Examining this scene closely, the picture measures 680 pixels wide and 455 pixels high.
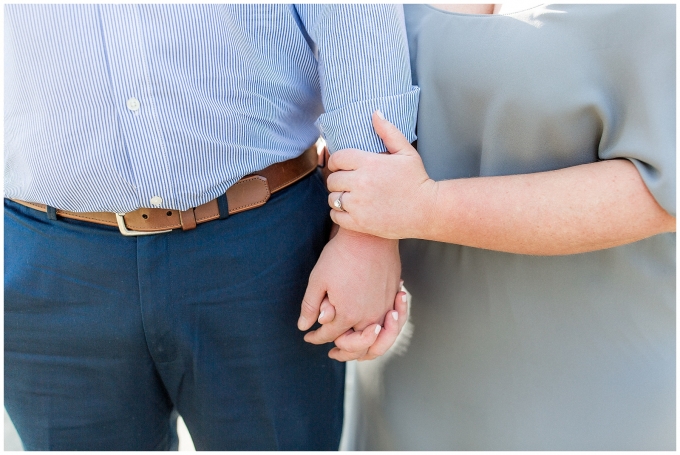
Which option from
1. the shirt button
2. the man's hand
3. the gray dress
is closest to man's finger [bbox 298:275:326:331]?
the man's hand

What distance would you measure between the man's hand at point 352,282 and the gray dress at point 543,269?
0.67ft

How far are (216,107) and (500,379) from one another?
893 millimetres

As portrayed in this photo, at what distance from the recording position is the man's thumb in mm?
1122

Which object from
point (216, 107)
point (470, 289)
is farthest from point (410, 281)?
point (216, 107)

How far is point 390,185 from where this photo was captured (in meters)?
1.09

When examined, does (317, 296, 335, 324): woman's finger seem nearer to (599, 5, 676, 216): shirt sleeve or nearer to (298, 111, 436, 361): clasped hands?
(298, 111, 436, 361): clasped hands

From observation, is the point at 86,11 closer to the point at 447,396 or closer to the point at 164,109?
the point at 164,109

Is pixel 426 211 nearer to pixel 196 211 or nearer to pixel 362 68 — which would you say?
pixel 362 68

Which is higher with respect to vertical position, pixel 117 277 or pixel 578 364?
pixel 117 277

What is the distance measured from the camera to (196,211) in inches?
48.0

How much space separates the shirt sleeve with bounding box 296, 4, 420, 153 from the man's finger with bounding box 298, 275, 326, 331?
31cm

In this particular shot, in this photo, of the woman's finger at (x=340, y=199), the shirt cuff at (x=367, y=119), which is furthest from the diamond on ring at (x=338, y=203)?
the shirt cuff at (x=367, y=119)

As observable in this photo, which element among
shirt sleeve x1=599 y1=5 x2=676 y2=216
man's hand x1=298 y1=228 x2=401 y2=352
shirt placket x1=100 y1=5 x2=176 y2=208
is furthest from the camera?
man's hand x1=298 y1=228 x2=401 y2=352

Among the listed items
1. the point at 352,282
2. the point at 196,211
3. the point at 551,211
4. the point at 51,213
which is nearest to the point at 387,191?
the point at 352,282
